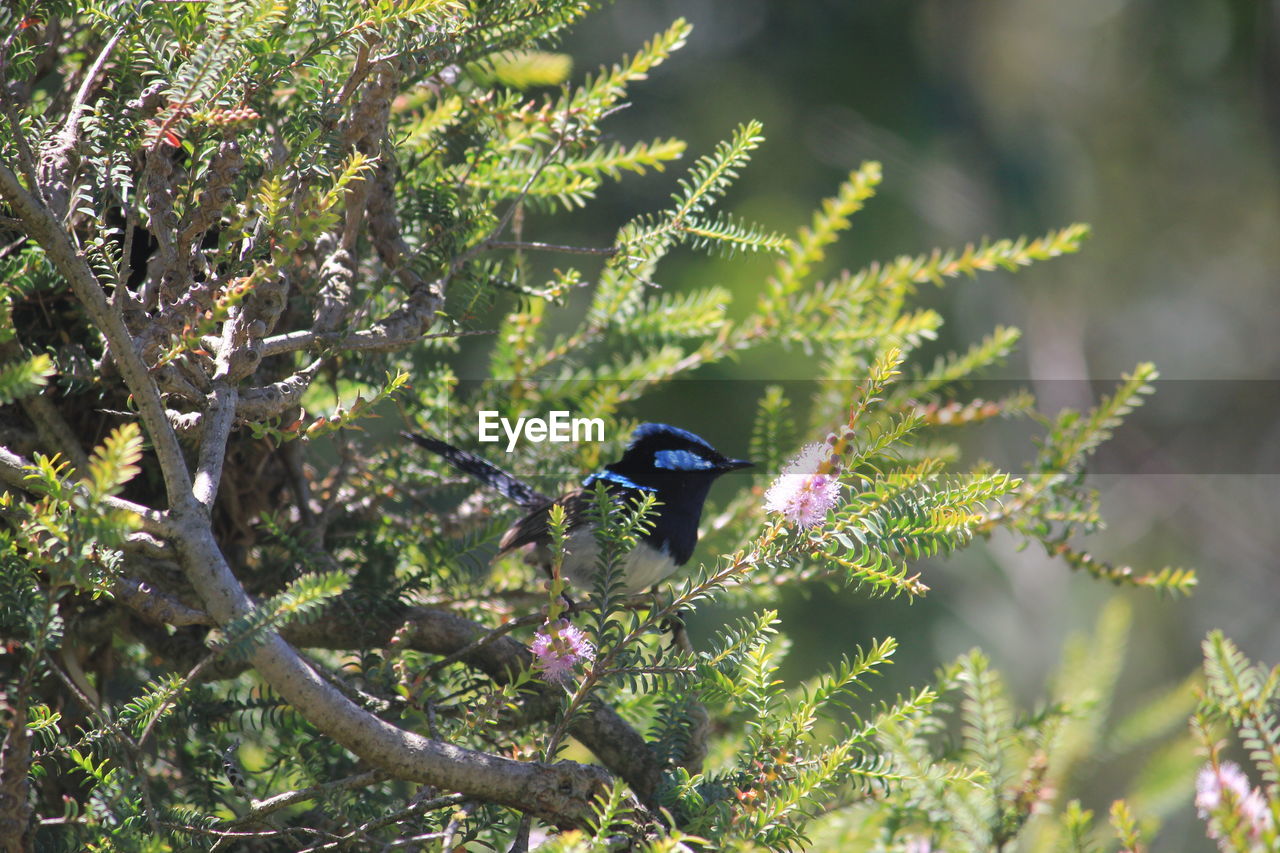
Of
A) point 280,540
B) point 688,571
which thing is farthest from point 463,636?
point 688,571

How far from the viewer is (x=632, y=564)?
259 cm

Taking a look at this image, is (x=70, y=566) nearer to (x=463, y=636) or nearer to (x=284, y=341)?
(x=284, y=341)

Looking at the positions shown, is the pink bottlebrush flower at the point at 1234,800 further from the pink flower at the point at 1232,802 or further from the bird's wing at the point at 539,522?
the bird's wing at the point at 539,522

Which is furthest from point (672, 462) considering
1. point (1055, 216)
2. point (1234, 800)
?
point (1055, 216)

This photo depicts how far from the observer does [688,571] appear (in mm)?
2691

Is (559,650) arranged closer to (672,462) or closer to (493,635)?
(493,635)

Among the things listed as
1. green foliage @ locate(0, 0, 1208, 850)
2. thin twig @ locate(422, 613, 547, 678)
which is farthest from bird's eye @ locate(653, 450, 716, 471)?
thin twig @ locate(422, 613, 547, 678)

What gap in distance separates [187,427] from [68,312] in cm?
61

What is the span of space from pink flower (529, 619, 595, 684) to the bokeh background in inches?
138

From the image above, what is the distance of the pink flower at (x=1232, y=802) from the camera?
3.84 ft

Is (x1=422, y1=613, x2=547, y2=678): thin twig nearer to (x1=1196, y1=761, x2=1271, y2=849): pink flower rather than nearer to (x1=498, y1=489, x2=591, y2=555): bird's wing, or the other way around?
(x1=498, y1=489, x2=591, y2=555): bird's wing

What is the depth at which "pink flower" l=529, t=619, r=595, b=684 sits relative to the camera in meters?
1.53

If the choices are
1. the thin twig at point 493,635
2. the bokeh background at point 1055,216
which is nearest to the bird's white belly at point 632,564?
the thin twig at point 493,635

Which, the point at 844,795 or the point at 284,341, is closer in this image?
the point at 284,341
